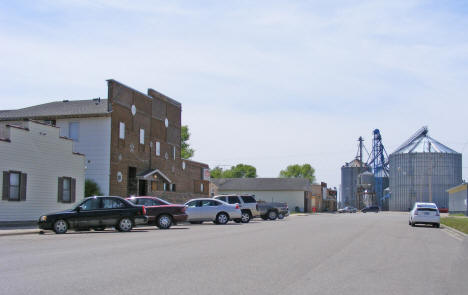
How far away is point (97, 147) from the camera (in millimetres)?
39094

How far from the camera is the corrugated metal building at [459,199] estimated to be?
66.9 meters

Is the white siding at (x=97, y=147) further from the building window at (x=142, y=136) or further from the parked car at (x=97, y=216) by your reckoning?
the parked car at (x=97, y=216)

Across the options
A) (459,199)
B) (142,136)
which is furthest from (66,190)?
(459,199)

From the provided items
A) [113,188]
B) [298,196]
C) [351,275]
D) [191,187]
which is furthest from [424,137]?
[351,275]

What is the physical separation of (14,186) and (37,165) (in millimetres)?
2143

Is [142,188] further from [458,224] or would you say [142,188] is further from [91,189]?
[458,224]

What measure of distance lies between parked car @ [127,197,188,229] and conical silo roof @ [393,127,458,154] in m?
83.8

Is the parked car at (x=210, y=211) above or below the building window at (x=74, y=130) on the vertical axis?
below

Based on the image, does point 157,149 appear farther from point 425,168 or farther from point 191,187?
point 425,168

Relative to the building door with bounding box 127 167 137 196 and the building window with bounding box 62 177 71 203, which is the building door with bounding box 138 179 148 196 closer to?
the building door with bounding box 127 167 137 196

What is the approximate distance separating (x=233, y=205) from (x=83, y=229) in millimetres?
11152

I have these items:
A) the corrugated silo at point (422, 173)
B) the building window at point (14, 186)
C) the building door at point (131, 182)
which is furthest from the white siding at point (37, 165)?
the corrugated silo at point (422, 173)

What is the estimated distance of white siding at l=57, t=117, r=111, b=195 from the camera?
38.9 metres

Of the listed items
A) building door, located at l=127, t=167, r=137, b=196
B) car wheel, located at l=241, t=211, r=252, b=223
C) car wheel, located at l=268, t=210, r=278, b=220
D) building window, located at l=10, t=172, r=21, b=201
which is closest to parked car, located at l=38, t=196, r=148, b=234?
building window, located at l=10, t=172, r=21, b=201
